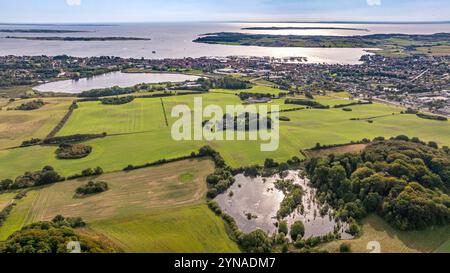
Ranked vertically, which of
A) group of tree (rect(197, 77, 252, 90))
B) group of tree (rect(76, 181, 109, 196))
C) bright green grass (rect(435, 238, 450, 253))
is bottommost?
bright green grass (rect(435, 238, 450, 253))

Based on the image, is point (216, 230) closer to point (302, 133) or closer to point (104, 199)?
point (104, 199)

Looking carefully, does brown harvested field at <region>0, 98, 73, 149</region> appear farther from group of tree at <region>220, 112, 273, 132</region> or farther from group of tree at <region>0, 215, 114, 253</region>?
group of tree at <region>0, 215, 114, 253</region>

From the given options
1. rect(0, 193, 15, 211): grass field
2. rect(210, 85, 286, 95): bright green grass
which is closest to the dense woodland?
rect(0, 193, 15, 211): grass field

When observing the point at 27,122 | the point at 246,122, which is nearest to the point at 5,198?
the point at 27,122

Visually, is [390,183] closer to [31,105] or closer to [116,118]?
[116,118]

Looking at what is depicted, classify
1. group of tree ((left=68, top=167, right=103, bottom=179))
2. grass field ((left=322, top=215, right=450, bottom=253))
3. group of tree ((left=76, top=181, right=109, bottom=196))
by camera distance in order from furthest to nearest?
group of tree ((left=68, top=167, right=103, bottom=179)) → group of tree ((left=76, top=181, right=109, bottom=196)) → grass field ((left=322, top=215, right=450, bottom=253))

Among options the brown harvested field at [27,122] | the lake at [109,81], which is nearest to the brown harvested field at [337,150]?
the brown harvested field at [27,122]
